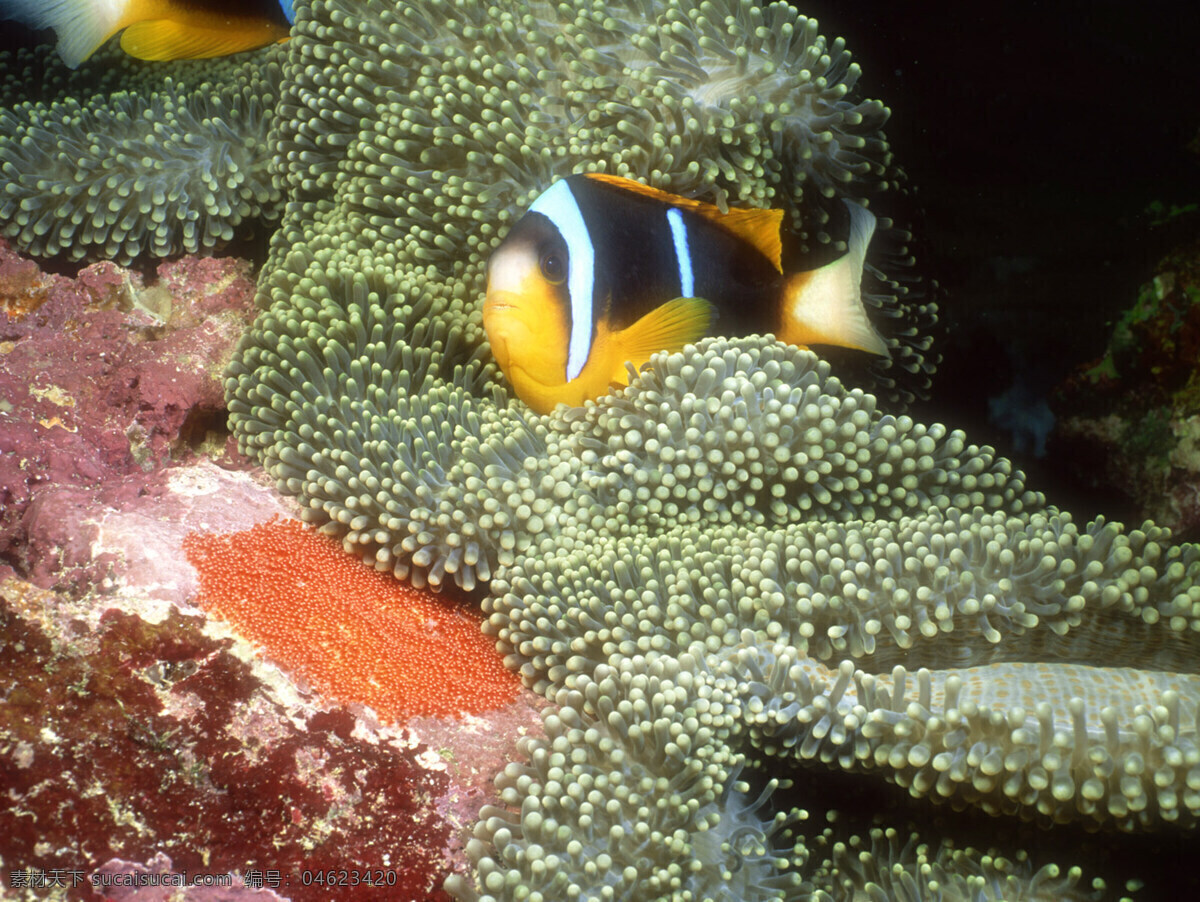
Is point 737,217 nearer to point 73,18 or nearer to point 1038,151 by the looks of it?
point 1038,151

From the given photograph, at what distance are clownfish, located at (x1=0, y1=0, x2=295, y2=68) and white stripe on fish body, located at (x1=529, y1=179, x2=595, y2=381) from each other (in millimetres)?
949

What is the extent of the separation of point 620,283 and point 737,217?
0.29m

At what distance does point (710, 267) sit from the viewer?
1.63 meters

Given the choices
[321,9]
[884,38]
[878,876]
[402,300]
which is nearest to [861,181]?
[884,38]

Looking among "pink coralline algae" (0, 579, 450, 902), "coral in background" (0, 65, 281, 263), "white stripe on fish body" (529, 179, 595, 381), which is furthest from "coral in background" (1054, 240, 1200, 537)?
"coral in background" (0, 65, 281, 263)

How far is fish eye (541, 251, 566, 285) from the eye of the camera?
1.52m

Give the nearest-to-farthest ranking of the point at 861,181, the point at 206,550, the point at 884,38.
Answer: the point at 206,550
the point at 861,181
the point at 884,38

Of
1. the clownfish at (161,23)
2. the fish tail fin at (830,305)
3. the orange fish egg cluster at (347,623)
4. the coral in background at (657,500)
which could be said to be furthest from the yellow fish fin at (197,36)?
the fish tail fin at (830,305)

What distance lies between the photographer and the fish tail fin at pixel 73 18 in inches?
73.7

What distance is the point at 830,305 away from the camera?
1736 millimetres

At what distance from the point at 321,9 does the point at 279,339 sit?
2.74 ft

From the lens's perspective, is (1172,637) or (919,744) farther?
(1172,637)

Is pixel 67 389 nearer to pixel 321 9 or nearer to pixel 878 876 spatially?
pixel 321 9

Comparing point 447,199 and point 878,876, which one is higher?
point 447,199
